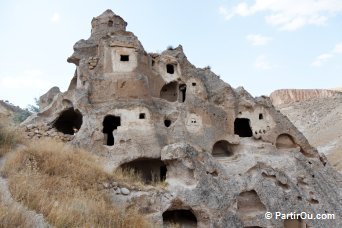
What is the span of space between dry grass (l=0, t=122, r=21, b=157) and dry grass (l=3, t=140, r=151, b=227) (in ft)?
1.84

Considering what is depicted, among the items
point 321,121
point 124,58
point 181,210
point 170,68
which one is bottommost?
point 181,210

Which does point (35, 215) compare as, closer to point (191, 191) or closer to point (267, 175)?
point (191, 191)

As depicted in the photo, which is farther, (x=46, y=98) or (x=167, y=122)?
(x=46, y=98)

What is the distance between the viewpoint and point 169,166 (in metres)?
9.74

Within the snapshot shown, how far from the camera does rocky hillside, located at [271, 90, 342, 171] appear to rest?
26408mm

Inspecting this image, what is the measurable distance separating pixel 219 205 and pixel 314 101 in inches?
1302

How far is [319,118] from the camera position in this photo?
3462 centimetres

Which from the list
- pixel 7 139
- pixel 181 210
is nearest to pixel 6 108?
pixel 7 139

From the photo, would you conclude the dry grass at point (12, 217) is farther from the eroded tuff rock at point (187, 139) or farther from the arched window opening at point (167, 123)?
the arched window opening at point (167, 123)

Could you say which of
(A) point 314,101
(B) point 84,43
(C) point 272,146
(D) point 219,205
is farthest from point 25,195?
(A) point 314,101

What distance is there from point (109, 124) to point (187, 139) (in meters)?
3.10

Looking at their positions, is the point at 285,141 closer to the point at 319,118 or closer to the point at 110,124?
the point at 110,124

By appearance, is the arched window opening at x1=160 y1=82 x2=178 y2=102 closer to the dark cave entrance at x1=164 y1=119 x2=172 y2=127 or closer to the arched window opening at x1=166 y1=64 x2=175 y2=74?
the arched window opening at x1=166 y1=64 x2=175 y2=74

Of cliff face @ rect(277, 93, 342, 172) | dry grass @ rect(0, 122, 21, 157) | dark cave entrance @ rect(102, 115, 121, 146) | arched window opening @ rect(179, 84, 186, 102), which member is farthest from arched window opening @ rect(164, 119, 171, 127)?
cliff face @ rect(277, 93, 342, 172)
